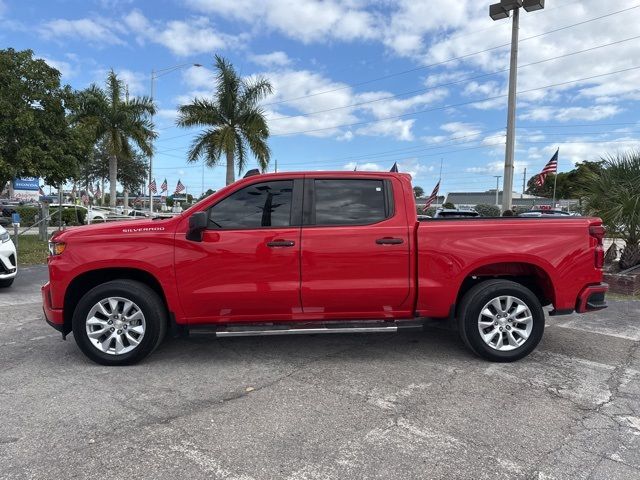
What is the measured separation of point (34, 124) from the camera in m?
12.0

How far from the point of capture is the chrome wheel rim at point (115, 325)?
457 centimetres

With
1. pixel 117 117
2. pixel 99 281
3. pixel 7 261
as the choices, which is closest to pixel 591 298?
pixel 99 281

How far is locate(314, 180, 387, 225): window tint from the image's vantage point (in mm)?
4738

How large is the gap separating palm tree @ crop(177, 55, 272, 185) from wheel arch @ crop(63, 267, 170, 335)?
19151 millimetres

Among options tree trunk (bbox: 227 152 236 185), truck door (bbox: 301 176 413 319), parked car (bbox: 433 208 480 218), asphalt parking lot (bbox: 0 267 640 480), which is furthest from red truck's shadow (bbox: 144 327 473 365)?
tree trunk (bbox: 227 152 236 185)

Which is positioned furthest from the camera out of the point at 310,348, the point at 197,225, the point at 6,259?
the point at 6,259

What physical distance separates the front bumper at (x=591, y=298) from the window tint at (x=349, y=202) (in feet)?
6.93

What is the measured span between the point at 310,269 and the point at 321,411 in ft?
4.43

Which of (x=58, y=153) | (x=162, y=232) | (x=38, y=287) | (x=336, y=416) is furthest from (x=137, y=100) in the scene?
(x=336, y=416)

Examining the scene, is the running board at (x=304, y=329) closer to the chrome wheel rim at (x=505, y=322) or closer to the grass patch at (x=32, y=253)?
the chrome wheel rim at (x=505, y=322)

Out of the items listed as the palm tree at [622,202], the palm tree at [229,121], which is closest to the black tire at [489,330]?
the palm tree at [622,202]

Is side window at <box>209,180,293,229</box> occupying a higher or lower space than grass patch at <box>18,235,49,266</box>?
higher

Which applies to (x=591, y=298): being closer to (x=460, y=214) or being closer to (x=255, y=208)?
(x=255, y=208)

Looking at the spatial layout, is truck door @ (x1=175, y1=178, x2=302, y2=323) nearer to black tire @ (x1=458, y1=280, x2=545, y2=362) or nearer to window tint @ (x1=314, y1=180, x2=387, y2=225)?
window tint @ (x1=314, y1=180, x2=387, y2=225)
